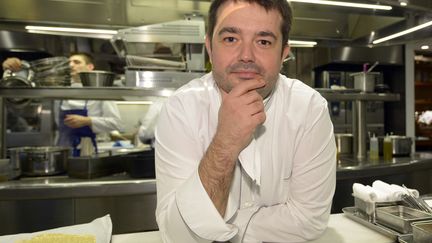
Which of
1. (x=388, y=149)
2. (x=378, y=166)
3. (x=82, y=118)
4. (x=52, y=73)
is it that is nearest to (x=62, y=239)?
(x=52, y=73)

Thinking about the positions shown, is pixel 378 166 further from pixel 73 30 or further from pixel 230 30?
pixel 73 30

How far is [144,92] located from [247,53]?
1.35m

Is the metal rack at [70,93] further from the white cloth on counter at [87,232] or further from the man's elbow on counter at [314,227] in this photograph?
the man's elbow on counter at [314,227]

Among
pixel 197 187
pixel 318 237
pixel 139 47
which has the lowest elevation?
pixel 318 237

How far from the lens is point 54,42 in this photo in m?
3.68

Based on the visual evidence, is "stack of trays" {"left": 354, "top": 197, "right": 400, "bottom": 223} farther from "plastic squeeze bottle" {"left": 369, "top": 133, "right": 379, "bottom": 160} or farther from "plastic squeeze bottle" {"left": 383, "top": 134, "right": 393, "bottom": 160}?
"plastic squeeze bottle" {"left": 383, "top": 134, "right": 393, "bottom": 160}

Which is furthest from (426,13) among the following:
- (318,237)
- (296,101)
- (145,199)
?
(145,199)

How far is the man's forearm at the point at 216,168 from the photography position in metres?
0.83

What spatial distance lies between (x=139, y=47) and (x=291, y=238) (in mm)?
1683

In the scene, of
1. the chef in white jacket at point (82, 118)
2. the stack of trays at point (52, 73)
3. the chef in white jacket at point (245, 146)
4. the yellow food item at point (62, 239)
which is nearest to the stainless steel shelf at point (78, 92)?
the stack of trays at point (52, 73)

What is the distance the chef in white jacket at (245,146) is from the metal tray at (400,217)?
264 mm

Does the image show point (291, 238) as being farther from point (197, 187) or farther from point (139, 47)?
point (139, 47)

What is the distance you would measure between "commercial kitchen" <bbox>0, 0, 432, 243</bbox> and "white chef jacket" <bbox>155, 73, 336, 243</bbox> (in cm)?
19

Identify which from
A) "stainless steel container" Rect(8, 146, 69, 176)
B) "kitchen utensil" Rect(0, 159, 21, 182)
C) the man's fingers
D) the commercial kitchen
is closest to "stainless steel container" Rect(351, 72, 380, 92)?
the commercial kitchen
